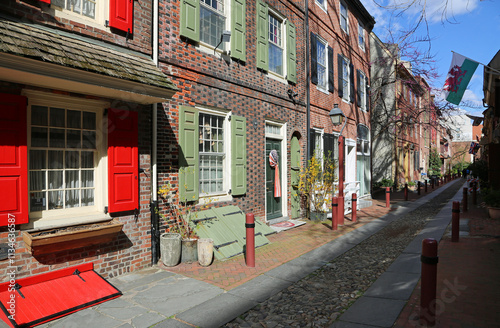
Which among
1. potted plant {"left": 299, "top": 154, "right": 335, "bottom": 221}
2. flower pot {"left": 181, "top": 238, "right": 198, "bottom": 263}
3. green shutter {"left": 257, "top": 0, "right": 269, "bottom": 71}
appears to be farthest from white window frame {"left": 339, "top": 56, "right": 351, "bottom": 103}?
flower pot {"left": 181, "top": 238, "right": 198, "bottom": 263}

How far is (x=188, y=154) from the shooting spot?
6.48 m

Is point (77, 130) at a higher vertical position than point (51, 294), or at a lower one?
higher

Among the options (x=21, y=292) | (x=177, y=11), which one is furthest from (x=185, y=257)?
(x=177, y=11)

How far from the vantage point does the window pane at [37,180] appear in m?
4.39

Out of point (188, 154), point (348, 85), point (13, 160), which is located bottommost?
point (13, 160)

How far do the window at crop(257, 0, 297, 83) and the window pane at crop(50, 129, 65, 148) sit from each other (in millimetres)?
5600

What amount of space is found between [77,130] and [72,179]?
76cm

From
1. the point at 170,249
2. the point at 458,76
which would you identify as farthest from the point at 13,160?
the point at 458,76

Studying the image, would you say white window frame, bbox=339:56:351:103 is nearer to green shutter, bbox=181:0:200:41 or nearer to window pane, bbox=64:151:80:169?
green shutter, bbox=181:0:200:41

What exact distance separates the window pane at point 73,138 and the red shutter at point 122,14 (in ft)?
6.00

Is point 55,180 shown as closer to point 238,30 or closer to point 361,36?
point 238,30

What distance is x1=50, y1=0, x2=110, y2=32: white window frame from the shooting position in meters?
4.54

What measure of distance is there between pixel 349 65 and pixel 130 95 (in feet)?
40.0

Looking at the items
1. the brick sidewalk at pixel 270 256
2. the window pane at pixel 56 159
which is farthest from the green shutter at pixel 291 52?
the window pane at pixel 56 159
